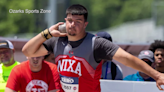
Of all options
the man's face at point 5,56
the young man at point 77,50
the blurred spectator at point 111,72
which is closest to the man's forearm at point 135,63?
the young man at point 77,50

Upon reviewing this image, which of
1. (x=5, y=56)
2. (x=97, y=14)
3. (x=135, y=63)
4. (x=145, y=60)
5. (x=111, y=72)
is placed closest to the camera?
(x=135, y=63)

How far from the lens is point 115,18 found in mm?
42688

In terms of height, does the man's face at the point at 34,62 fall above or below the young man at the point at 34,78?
above

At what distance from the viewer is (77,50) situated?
3021 mm

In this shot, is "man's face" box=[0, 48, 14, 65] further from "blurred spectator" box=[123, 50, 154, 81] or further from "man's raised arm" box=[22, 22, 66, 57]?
"blurred spectator" box=[123, 50, 154, 81]

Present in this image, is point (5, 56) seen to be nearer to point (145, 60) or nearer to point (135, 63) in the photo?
point (145, 60)

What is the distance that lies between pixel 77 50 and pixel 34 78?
1221 mm

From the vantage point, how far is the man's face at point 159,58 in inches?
171

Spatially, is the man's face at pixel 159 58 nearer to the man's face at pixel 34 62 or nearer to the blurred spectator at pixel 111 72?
the blurred spectator at pixel 111 72

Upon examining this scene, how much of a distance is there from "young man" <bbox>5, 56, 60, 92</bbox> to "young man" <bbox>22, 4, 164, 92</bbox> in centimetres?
81

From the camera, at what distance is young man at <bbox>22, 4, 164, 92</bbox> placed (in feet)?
9.68

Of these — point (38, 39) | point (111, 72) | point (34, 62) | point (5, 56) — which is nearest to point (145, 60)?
point (111, 72)

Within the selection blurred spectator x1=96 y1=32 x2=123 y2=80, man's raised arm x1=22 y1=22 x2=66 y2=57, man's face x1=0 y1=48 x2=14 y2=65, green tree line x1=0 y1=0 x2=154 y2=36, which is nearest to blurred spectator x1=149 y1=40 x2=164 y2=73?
blurred spectator x1=96 y1=32 x2=123 y2=80

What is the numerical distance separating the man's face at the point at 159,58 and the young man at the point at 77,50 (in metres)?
1.67
